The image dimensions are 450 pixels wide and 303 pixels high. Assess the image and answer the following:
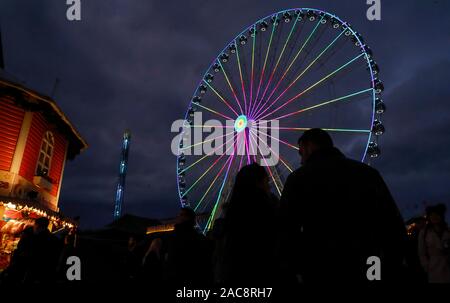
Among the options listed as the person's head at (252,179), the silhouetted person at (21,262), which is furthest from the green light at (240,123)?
the person's head at (252,179)

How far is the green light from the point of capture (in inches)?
539

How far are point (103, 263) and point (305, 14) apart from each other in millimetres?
15205

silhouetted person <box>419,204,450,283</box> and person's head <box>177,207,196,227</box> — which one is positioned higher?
person's head <box>177,207,196,227</box>

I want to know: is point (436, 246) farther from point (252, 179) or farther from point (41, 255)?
point (41, 255)

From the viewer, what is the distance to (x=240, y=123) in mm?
14031

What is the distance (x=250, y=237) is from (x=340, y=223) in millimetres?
717

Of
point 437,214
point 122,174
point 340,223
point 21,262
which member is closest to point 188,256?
point 340,223

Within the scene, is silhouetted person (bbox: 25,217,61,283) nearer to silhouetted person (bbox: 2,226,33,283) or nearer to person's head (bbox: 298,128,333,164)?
silhouetted person (bbox: 2,226,33,283)

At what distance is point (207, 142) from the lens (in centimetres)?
1623

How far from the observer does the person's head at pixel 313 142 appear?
7.12 ft

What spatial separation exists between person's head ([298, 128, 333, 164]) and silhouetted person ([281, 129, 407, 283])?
194 mm

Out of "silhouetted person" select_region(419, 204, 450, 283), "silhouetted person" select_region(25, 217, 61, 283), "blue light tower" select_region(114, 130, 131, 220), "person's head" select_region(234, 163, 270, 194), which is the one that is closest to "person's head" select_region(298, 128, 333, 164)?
"person's head" select_region(234, 163, 270, 194)
